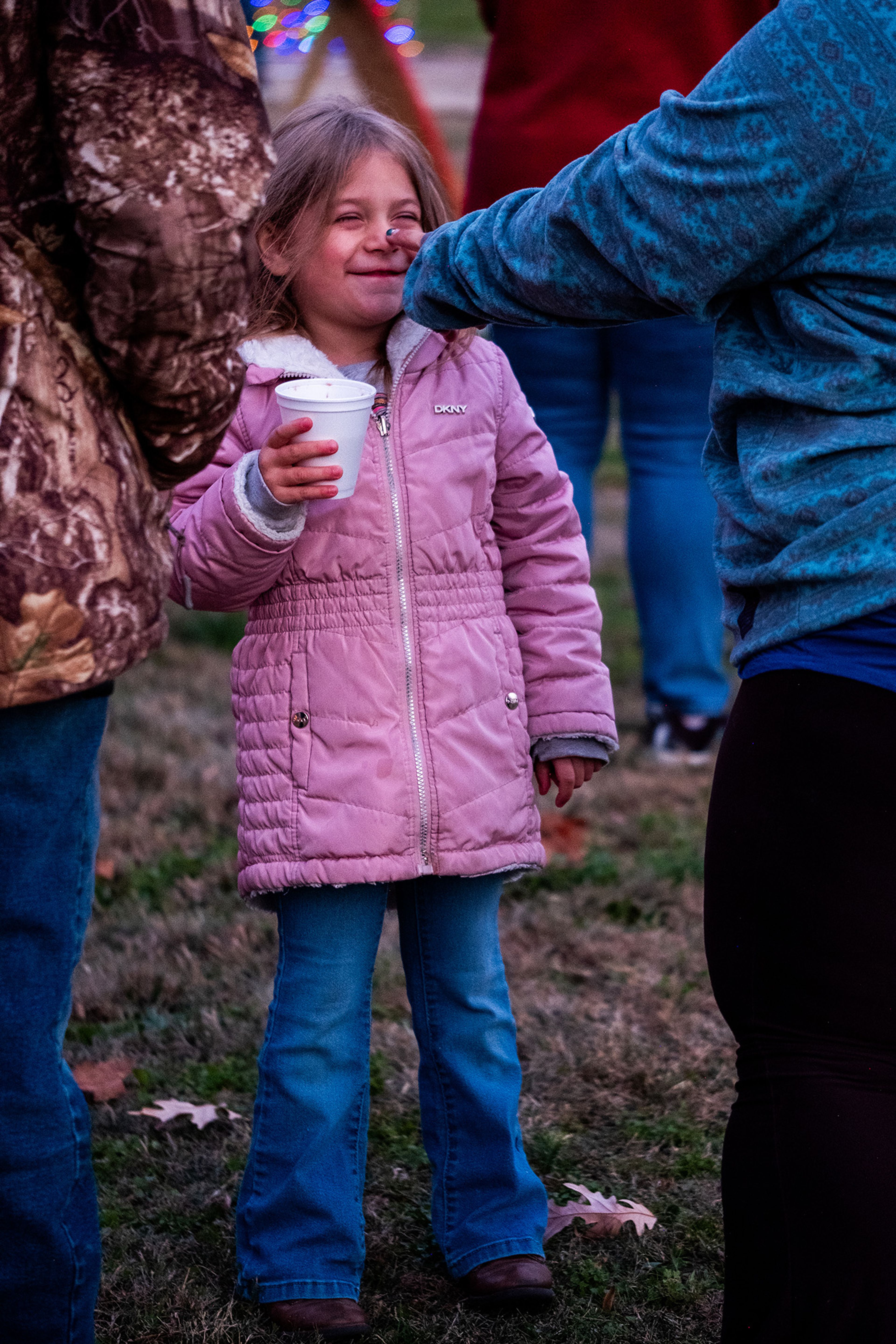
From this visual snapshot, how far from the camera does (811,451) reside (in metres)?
1.80

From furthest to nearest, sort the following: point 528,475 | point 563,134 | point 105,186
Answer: point 563,134 < point 528,475 < point 105,186

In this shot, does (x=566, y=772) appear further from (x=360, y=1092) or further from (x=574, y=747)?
(x=360, y=1092)

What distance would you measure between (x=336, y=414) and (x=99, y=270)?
621mm

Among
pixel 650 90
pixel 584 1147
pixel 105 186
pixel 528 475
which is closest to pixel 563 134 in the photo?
pixel 650 90

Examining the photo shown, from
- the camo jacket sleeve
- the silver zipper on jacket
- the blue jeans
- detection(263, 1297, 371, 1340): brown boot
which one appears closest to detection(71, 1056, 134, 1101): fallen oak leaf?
detection(263, 1297, 371, 1340): brown boot

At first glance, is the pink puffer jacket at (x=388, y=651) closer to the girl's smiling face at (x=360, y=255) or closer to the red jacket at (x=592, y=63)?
the girl's smiling face at (x=360, y=255)

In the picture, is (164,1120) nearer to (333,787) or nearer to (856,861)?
(333,787)

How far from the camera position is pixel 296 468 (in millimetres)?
2246

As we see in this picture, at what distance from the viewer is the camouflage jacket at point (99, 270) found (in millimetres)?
1583

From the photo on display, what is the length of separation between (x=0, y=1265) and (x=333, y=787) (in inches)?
32.9

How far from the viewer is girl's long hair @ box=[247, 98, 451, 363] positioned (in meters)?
2.57

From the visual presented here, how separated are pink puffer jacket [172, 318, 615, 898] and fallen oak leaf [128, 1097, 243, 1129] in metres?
0.75

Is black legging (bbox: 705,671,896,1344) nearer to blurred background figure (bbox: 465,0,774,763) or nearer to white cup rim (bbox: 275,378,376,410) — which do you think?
white cup rim (bbox: 275,378,376,410)

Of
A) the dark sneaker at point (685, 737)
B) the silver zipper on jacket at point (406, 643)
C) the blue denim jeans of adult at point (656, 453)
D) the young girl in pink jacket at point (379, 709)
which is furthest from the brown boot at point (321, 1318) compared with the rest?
the dark sneaker at point (685, 737)
